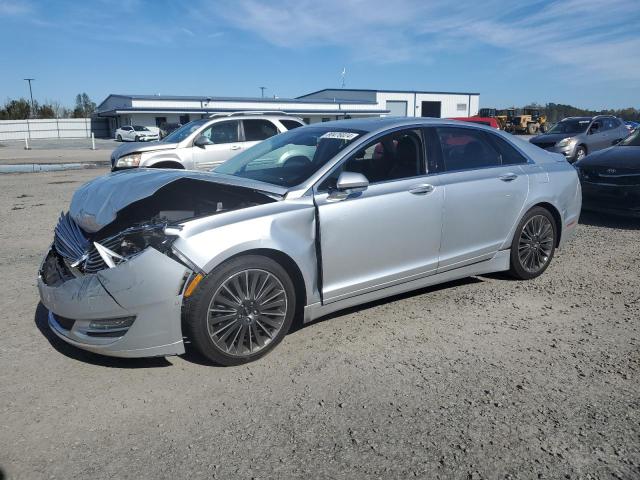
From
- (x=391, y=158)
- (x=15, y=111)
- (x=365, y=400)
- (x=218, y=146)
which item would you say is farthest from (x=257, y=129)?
(x=15, y=111)

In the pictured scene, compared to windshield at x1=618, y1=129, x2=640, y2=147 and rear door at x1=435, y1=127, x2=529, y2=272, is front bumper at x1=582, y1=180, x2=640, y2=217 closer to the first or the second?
windshield at x1=618, y1=129, x2=640, y2=147

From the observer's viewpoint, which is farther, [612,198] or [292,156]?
[612,198]

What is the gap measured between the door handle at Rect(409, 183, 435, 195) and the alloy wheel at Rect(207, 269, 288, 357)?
55.4 inches

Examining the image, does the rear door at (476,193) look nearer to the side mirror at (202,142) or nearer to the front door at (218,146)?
the front door at (218,146)

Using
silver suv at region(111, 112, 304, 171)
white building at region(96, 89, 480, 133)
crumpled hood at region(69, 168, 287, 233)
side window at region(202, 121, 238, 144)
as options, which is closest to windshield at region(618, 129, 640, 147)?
silver suv at region(111, 112, 304, 171)

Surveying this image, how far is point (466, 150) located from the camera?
15.8 ft

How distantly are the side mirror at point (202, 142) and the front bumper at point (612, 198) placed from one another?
706cm

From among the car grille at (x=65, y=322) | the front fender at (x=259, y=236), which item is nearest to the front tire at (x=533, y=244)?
the front fender at (x=259, y=236)

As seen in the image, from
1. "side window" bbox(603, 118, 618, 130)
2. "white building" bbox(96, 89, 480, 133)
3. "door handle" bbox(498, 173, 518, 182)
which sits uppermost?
"white building" bbox(96, 89, 480, 133)

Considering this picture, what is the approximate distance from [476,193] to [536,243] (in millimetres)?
1080

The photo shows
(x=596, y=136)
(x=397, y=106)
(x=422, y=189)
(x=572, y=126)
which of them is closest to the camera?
(x=422, y=189)

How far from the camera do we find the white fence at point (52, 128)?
61.5 meters

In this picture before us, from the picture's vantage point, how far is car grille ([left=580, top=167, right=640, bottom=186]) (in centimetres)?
744

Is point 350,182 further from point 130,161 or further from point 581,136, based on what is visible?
point 581,136
